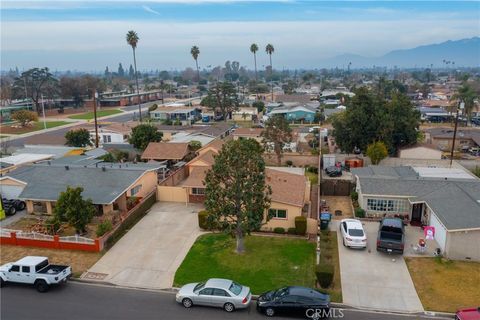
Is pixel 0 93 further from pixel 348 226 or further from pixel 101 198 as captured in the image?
pixel 348 226

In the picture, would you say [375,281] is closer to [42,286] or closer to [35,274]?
[42,286]

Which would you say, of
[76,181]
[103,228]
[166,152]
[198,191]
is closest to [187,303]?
[103,228]

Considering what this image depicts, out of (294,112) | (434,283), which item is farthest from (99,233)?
(294,112)

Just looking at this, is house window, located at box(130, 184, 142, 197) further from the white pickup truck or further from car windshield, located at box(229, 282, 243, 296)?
car windshield, located at box(229, 282, 243, 296)

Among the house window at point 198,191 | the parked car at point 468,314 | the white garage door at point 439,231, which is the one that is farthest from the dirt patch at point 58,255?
the white garage door at point 439,231

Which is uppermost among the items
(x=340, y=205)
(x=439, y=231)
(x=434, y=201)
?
(x=434, y=201)

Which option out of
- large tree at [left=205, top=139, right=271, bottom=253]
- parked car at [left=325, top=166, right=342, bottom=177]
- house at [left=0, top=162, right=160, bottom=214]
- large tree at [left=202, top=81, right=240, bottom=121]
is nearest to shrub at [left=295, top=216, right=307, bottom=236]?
large tree at [left=205, top=139, right=271, bottom=253]
